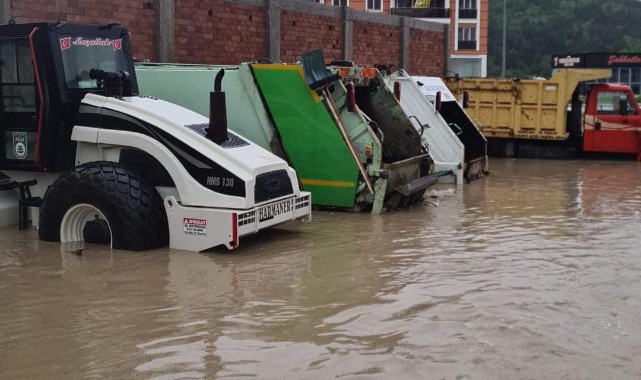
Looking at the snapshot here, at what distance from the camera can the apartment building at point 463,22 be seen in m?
58.6

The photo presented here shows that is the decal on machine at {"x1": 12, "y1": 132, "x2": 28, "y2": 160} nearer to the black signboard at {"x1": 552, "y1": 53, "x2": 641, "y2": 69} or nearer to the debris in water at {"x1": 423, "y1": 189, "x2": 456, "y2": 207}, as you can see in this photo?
the debris in water at {"x1": 423, "y1": 189, "x2": 456, "y2": 207}

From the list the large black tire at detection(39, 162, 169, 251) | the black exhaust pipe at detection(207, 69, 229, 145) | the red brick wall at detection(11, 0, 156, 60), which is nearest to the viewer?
the large black tire at detection(39, 162, 169, 251)

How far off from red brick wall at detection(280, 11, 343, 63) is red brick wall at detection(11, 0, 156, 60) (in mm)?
4188

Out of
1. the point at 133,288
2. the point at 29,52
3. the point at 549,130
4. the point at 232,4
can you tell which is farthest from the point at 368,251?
the point at 549,130

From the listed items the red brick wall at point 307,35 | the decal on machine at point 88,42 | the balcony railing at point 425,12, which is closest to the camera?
the decal on machine at point 88,42

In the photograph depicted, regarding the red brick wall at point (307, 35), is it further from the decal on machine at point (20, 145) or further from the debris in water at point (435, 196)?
the decal on machine at point (20, 145)

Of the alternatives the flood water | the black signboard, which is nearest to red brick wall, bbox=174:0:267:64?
the flood water

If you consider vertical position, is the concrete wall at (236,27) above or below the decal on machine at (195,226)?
above

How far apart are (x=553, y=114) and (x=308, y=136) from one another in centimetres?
1009

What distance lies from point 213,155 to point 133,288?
5.72ft

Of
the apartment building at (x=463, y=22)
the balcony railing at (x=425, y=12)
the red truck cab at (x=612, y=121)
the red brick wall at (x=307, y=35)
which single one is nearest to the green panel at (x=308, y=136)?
the red brick wall at (x=307, y=35)

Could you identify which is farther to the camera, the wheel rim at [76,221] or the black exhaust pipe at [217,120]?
the black exhaust pipe at [217,120]

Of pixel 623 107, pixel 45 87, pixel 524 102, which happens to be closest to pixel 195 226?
pixel 45 87

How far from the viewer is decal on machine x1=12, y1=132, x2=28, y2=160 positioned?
8.72 metres
